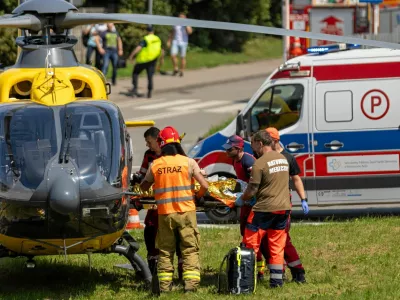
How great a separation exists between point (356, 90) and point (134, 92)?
52.7 feet

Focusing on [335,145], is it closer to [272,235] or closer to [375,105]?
[375,105]

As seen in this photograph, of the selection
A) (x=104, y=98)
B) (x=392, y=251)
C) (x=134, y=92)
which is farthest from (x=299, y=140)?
(x=134, y=92)

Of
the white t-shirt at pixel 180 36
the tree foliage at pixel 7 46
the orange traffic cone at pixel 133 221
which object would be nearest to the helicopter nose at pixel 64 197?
the orange traffic cone at pixel 133 221

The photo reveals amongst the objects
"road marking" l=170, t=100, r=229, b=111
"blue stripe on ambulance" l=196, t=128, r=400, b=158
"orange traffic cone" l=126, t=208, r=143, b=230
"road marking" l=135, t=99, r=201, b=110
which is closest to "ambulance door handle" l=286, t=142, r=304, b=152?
"blue stripe on ambulance" l=196, t=128, r=400, b=158

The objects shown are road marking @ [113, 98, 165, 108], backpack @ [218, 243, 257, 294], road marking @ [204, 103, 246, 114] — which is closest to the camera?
backpack @ [218, 243, 257, 294]

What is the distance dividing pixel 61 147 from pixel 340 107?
619 cm

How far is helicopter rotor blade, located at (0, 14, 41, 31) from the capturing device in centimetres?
1158

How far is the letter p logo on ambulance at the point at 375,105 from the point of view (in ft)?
52.7

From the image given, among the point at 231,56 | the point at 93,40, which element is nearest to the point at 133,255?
the point at 93,40

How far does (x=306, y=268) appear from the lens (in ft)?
41.7

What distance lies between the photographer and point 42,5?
12.0 meters

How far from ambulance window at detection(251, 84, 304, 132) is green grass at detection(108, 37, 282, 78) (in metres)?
17.6

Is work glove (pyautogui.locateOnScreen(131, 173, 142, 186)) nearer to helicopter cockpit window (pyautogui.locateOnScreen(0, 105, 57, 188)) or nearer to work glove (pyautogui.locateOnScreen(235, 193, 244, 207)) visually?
work glove (pyautogui.locateOnScreen(235, 193, 244, 207))

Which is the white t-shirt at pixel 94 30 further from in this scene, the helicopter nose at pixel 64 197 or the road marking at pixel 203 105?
the helicopter nose at pixel 64 197
